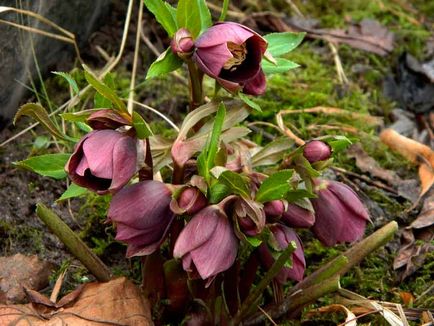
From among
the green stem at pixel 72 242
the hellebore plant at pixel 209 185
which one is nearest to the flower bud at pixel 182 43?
the hellebore plant at pixel 209 185

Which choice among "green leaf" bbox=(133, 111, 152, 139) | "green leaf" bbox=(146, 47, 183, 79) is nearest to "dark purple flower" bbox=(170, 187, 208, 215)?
"green leaf" bbox=(133, 111, 152, 139)

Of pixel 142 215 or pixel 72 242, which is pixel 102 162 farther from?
pixel 72 242

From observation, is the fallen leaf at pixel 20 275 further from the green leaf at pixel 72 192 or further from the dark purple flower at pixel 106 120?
the dark purple flower at pixel 106 120

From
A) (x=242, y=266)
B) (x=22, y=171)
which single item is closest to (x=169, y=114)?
(x=22, y=171)

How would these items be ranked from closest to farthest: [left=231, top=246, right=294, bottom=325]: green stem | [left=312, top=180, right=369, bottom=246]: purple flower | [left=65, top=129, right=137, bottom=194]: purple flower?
[left=65, top=129, right=137, bottom=194]: purple flower, [left=231, top=246, right=294, bottom=325]: green stem, [left=312, top=180, right=369, bottom=246]: purple flower

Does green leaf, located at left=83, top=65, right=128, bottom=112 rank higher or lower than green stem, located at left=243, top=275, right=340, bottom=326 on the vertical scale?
higher

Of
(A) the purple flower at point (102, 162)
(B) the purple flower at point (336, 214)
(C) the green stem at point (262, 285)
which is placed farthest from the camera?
(B) the purple flower at point (336, 214)

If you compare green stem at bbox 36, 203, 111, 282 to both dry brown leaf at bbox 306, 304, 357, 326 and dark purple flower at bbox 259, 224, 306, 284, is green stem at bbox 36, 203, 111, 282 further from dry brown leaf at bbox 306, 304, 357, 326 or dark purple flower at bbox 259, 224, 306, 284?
dry brown leaf at bbox 306, 304, 357, 326
